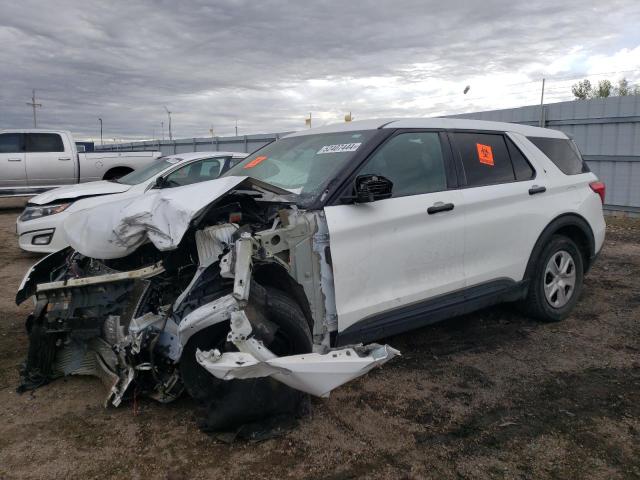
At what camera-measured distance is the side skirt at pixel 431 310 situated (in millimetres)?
3395

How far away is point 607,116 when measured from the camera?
35.5 ft

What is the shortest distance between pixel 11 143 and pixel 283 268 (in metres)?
12.2

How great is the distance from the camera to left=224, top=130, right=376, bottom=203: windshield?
11.5 ft

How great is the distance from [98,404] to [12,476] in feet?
2.42

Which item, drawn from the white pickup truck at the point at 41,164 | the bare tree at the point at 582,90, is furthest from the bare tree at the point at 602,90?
the white pickup truck at the point at 41,164

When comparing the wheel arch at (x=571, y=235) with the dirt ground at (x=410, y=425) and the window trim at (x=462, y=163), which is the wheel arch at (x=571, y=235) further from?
the dirt ground at (x=410, y=425)

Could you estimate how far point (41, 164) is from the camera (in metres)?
12.5

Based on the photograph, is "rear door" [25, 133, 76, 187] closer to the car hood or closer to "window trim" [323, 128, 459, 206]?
the car hood

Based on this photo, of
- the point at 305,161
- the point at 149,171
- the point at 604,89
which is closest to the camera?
the point at 305,161

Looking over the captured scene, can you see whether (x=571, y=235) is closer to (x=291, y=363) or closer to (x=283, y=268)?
(x=283, y=268)

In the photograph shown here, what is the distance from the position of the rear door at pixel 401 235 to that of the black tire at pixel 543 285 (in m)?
1.04

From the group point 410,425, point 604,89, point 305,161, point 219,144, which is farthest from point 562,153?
point 604,89

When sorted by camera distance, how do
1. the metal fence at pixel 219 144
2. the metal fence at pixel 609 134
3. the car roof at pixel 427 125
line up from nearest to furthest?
the car roof at pixel 427 125 < the metal fence at pixel 609 134 < the metal fence at pixel 219 144

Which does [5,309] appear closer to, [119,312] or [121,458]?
[119,312]
